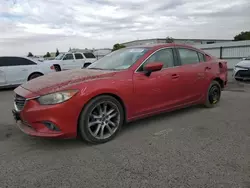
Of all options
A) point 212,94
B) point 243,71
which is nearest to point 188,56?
point 212,94

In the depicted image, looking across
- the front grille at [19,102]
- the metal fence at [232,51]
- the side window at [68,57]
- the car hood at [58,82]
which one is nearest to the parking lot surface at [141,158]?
the front grille at [19,102]

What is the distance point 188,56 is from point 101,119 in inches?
100

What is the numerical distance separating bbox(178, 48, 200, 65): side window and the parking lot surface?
4.22 ft

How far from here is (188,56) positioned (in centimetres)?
495

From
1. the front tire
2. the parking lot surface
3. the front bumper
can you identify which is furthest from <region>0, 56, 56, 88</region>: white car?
the front tire

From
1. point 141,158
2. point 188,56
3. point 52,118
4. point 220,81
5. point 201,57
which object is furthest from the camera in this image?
point 220,81

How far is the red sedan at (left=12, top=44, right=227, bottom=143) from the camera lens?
10.5ft

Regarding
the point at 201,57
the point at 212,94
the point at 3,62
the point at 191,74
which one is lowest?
the point at 212,94

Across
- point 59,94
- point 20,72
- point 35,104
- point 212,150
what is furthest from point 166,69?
point 20,72

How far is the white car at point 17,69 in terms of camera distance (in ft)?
30.6

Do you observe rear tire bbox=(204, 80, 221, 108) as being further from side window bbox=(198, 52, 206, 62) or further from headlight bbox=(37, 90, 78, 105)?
headlight bbox=(37, 90, 78, 105)

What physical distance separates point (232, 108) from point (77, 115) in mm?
3880

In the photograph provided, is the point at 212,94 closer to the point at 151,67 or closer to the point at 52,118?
the point at 151,67

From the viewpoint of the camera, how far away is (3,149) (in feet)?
11.2
